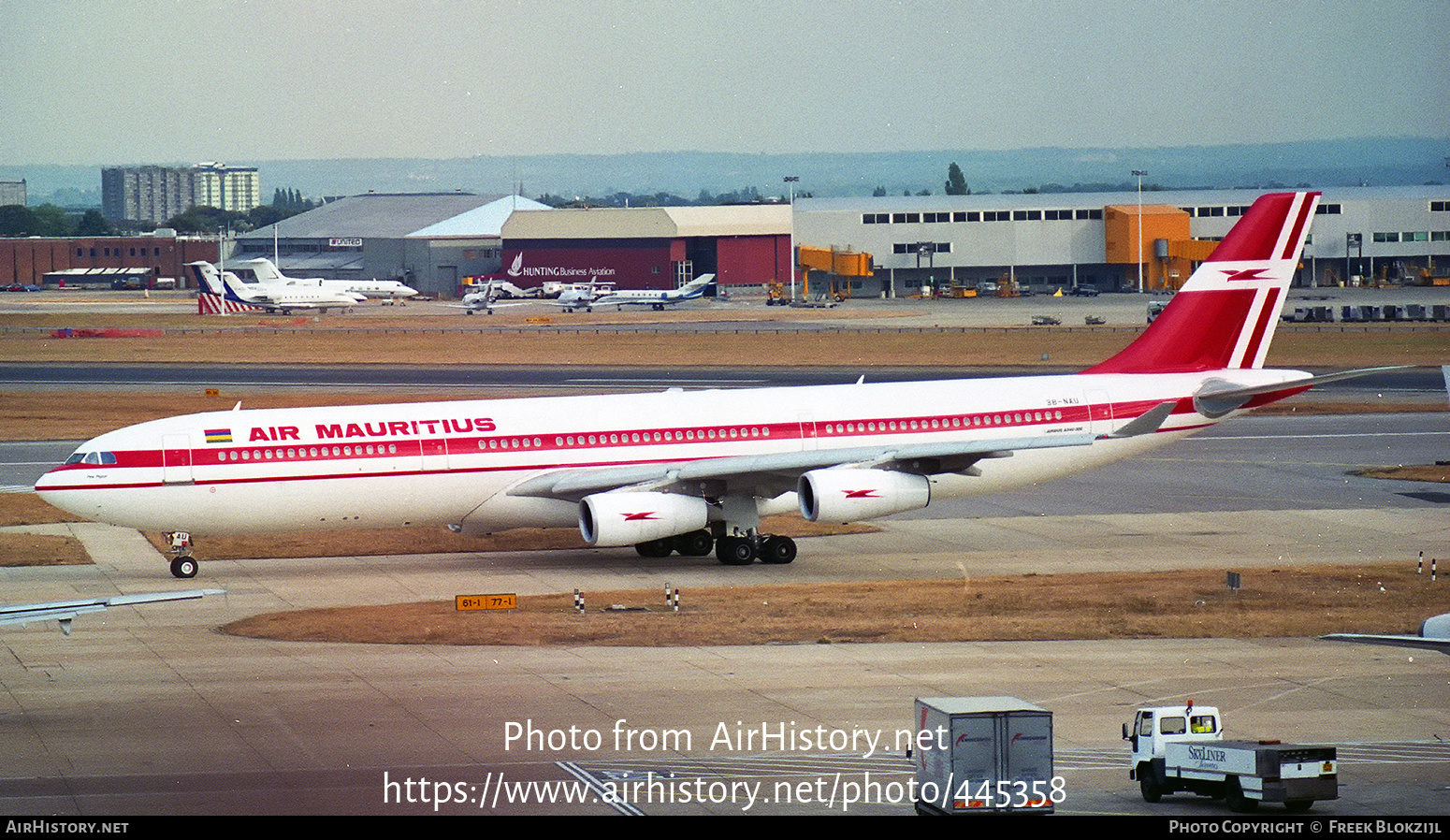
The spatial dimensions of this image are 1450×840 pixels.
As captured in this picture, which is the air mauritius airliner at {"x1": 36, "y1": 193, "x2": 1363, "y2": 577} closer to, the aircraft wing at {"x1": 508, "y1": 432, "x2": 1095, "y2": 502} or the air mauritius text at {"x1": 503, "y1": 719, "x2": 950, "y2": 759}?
the aircraft wing at {"x1": 508, "y1": 432, "x2": 1095, "y2": 502}

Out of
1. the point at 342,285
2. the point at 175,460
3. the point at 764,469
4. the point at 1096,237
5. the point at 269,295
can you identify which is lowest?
the point at 764,469

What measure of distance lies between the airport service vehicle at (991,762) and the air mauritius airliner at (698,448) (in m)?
19.3

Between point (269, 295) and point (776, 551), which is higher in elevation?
point (269, 295)

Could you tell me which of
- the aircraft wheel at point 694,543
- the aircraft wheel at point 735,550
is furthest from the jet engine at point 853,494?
the aircraft wheel at point 694,543

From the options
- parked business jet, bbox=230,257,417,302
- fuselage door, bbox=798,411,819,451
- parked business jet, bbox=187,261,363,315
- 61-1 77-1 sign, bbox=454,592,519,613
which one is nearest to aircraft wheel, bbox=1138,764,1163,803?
61-1 77-1 sign, bbox=454,592,519,613

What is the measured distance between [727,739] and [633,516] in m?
15.4

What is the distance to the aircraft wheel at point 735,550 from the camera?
1665 inches

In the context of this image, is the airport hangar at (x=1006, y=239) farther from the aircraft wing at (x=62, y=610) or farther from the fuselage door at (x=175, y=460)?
the aircraft wing at (x=62, y=610)

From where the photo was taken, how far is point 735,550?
4231 cm

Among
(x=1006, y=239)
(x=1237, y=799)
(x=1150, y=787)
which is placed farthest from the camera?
(x=1006, y=239)

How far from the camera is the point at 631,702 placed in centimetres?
2742

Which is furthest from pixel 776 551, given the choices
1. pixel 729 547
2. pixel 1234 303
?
pixel 1234 303

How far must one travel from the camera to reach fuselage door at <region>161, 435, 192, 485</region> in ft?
129

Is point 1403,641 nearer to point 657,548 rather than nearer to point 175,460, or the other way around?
point 657,548
